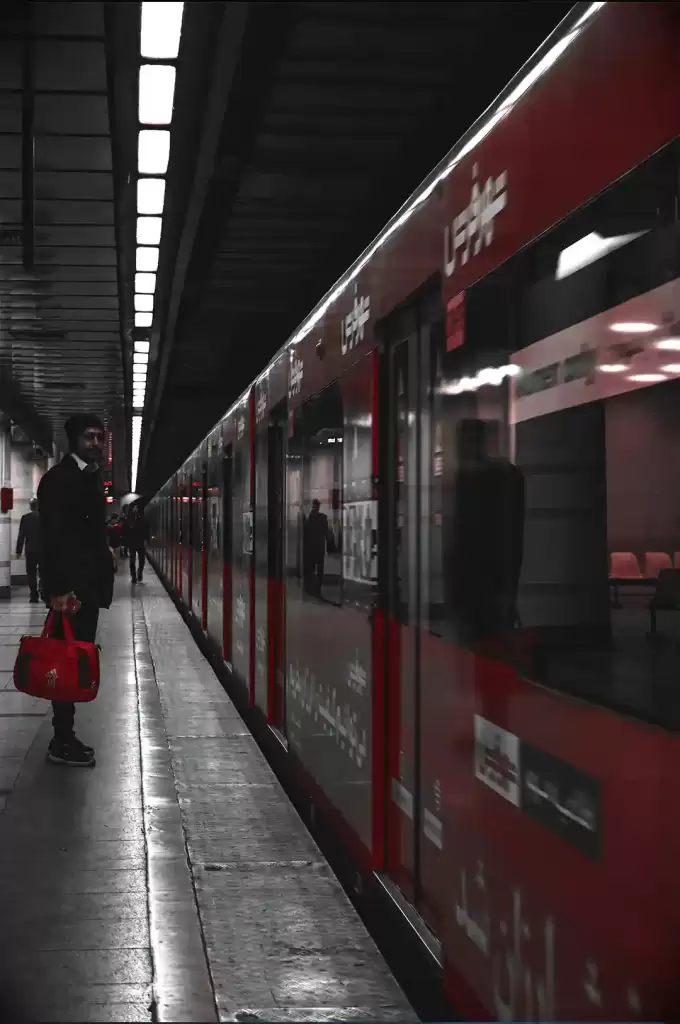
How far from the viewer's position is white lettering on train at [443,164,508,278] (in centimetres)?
292

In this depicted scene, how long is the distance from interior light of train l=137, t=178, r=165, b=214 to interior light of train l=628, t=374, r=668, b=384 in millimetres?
7917

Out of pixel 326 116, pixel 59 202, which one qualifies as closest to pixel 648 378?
pixel 326 116

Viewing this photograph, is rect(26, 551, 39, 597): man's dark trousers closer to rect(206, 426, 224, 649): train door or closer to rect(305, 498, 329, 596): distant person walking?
rect(206, 426, 224, 649): train door

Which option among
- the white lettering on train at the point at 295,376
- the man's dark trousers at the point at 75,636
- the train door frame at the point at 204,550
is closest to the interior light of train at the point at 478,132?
the white lettering on train at the point at 295,376

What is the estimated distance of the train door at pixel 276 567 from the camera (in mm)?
7313

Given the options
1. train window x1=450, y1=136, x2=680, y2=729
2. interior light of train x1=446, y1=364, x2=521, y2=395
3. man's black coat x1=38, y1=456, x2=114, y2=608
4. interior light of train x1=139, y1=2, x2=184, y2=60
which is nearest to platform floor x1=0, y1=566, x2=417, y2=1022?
man's black coat x1=38, y1=456, x2=114, y2=608

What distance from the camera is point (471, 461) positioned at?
10.1ft

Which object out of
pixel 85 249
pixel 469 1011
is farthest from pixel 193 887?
pixel 85 249

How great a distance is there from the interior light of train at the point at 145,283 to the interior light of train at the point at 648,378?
11.5 m

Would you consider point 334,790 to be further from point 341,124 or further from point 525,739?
point 341,124

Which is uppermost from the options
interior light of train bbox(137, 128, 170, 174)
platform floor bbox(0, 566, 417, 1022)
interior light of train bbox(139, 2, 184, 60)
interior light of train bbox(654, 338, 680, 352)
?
interior light of train bbox(137, 128, 170, 174)

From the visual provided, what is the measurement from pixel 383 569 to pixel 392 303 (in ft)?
2.87

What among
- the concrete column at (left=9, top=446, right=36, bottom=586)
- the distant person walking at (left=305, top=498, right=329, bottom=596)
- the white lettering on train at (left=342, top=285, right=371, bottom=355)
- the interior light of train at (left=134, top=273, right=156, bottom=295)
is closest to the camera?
the white lettering on train at (left=342, top=285, right=371, bottom=355)

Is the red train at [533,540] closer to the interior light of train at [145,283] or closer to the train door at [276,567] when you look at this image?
the train door at [276,567]
